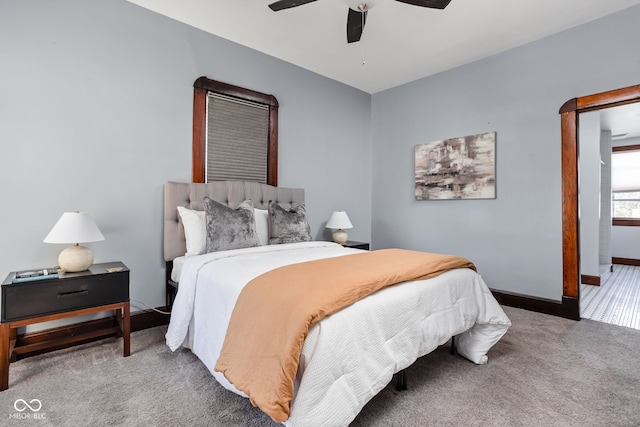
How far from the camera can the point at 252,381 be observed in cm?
127

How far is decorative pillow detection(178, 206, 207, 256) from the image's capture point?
268 cm

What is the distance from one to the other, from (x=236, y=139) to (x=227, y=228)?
3.93ft

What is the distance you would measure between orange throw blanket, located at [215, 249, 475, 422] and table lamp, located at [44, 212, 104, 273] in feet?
4.54

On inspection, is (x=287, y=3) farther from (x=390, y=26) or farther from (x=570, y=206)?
(x=570, y=206)

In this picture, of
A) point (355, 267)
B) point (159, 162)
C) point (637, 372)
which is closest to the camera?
point (355, 267)

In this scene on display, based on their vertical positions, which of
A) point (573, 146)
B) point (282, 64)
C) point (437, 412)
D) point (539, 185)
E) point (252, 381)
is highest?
point (282, 64)

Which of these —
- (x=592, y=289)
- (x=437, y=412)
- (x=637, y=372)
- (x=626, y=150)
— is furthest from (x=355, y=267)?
(x=626, y=150)

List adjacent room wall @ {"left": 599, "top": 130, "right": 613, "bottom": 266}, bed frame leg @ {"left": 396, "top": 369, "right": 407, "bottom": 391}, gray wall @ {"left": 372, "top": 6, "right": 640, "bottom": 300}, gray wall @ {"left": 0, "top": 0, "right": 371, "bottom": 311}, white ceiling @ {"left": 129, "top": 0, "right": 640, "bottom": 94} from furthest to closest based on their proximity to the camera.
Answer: adjacent room wall @ {"left": 599, "top": 130, "right": 613, "bottom": 266} → gray wall @ {"left": 372, "top": 6, "right": 640, "bottom": 300} → white ceiling @ {"left": 129, "top": 0, "right": 640, "bottom": 94} → gray wall @ {"left": 0, "top": 0, "right": 371, "bottom": 311} → bed frame leg @ {"left": 396, "top": 369, "right": 407, "bottom": 391}

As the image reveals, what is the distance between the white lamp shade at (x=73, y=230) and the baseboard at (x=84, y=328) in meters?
0.81

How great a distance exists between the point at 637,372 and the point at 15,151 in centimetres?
461

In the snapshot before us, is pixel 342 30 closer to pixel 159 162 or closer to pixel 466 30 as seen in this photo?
pixel 466 30

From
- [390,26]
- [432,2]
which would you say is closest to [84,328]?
[432,2]

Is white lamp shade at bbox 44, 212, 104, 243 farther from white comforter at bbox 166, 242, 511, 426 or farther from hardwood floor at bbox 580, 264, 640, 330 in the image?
hardwood floor at bbox 580, 264, 640, 330

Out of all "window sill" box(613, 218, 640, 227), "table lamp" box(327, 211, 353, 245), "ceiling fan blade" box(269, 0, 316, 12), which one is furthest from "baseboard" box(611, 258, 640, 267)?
"ceiling fan blade" box(269, 0, 316, 12)
